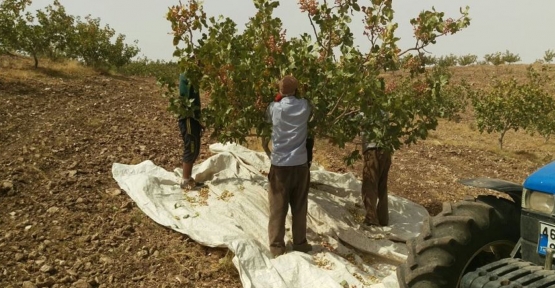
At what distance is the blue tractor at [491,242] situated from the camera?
278 centimetres

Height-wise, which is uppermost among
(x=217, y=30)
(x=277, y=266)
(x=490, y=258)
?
(x=217, y=30)

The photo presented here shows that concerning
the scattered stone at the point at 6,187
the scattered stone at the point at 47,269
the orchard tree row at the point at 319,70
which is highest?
the orchard tree row at the point at 319,70

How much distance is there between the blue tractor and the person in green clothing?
3089mm

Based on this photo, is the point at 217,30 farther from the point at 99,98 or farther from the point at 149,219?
the point at 99,98

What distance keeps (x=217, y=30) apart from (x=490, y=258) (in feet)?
11.2

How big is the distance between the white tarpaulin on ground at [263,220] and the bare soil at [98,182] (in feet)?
0.67

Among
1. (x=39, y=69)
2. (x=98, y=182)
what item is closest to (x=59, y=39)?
(x=39, y=69)

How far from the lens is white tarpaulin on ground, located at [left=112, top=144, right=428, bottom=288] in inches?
168

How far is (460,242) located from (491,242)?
26 centimetres

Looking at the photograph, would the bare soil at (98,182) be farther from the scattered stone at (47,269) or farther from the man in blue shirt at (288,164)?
the man in blue shirt at (288,164)

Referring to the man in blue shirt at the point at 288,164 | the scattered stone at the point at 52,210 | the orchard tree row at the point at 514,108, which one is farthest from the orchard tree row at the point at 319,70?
the orchard tree row at the point at 514,108

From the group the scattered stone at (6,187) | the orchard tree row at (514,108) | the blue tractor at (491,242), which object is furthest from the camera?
the orchard tree row at (514,108)

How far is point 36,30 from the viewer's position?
14797 mm

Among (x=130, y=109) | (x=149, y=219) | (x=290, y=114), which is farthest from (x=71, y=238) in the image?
(x=130, y=109)
